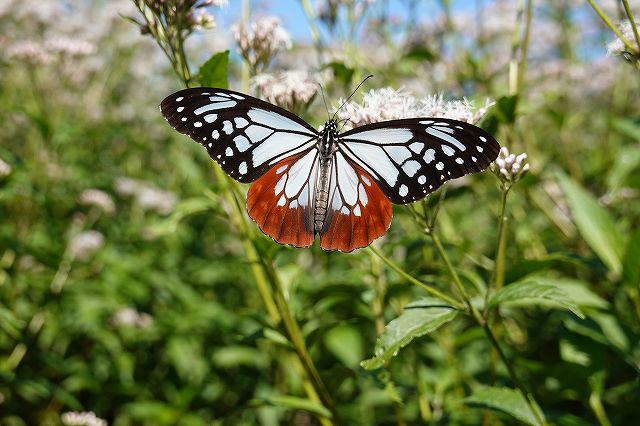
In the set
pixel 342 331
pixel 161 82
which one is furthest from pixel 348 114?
pixel 161 82

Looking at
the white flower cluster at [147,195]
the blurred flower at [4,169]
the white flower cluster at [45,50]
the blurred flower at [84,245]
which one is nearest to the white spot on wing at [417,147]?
the blurred flower at [4,169]

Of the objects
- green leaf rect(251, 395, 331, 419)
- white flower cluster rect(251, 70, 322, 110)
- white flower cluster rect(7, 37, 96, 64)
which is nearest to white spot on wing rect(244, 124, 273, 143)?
white flower cluster rect(251, 70, 322, 110)

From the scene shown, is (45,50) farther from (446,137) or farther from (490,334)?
(490,334)

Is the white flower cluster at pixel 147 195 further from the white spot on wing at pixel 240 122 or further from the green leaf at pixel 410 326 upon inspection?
the green leaf at pixel 410 326

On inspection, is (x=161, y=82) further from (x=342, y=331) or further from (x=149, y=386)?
(x=342, y=331)

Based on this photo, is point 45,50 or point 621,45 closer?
point 621,45

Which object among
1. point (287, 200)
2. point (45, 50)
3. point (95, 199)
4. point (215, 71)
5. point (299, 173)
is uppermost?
point (45, 50)

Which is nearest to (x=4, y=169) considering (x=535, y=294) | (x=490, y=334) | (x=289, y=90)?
(x=289, y=90)
